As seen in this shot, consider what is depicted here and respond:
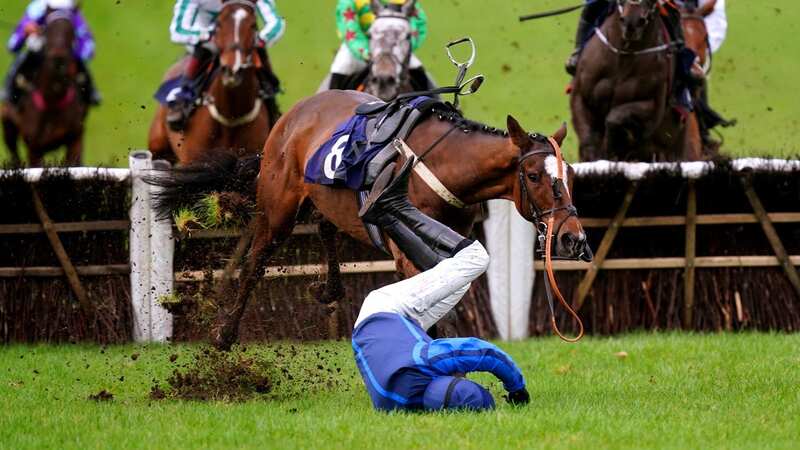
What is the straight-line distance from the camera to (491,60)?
2750cm

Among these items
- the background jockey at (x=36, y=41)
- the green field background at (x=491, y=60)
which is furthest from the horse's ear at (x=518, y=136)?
the green field background at (x=491, y=60)

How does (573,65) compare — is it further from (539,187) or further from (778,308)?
(539,187)

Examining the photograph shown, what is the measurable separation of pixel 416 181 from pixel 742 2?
22641 millimetres

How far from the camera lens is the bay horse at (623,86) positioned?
1176 cm

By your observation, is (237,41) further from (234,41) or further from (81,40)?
(81,40)

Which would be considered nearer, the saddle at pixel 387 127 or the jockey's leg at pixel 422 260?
the jockey's leg at pixel 422 260

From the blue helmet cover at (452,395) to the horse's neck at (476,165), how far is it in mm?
1120

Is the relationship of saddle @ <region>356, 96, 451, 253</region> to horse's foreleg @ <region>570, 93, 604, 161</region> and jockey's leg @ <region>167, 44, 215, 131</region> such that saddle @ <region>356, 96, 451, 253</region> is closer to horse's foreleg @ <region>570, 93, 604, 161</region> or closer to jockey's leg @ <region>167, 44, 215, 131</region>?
jockey's leg @ <region>167, 44, 215, 131</region>

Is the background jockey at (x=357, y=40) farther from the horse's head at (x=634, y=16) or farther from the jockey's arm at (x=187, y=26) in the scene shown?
the horse's head at (x=634, y=16)

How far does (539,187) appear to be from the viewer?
21.1 feet

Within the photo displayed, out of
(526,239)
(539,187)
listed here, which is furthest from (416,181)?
(526,239)

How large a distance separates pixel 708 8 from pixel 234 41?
17.1 feet

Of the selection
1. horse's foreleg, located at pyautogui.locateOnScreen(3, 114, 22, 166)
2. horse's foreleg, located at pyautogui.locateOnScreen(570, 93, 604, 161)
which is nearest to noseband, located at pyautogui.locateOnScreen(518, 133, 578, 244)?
horse's foreleg, located at pyautogui.locateOnScreen(570, 93, 604, 161)

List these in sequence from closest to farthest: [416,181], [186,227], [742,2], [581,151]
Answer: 1. [416,181]
2. [186,227]
3. [581,151]
4. [742,2]
